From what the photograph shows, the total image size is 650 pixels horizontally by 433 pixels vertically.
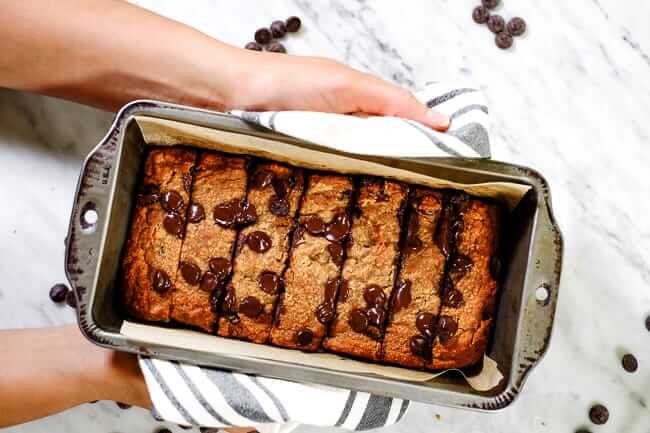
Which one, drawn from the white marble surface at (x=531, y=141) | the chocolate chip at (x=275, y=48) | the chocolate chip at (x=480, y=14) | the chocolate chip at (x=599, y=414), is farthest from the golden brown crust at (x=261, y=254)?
the chocolate chip at (x=599, y=414)

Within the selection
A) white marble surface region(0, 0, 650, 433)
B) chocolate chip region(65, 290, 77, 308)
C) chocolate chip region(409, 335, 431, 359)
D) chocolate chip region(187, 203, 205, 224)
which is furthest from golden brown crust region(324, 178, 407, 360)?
chocolate chip region(65, 290, 77, 308)

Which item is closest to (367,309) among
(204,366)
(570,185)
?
(204,366)

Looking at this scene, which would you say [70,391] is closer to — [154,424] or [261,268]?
[154,424]

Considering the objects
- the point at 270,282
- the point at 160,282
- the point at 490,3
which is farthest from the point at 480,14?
the point at 160,282

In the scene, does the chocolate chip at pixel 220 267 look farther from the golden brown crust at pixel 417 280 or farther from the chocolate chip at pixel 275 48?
the chocolate chip at pixel 275 48

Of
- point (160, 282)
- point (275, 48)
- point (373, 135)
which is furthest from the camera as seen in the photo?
point (275, 48)

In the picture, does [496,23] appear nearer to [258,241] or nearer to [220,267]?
[258,241]

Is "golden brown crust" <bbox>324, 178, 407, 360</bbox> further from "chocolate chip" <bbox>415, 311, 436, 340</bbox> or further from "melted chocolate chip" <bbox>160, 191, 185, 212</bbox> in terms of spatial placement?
"melted chocolate chip" <bbox>160, 191, 185, 212</bbox>
